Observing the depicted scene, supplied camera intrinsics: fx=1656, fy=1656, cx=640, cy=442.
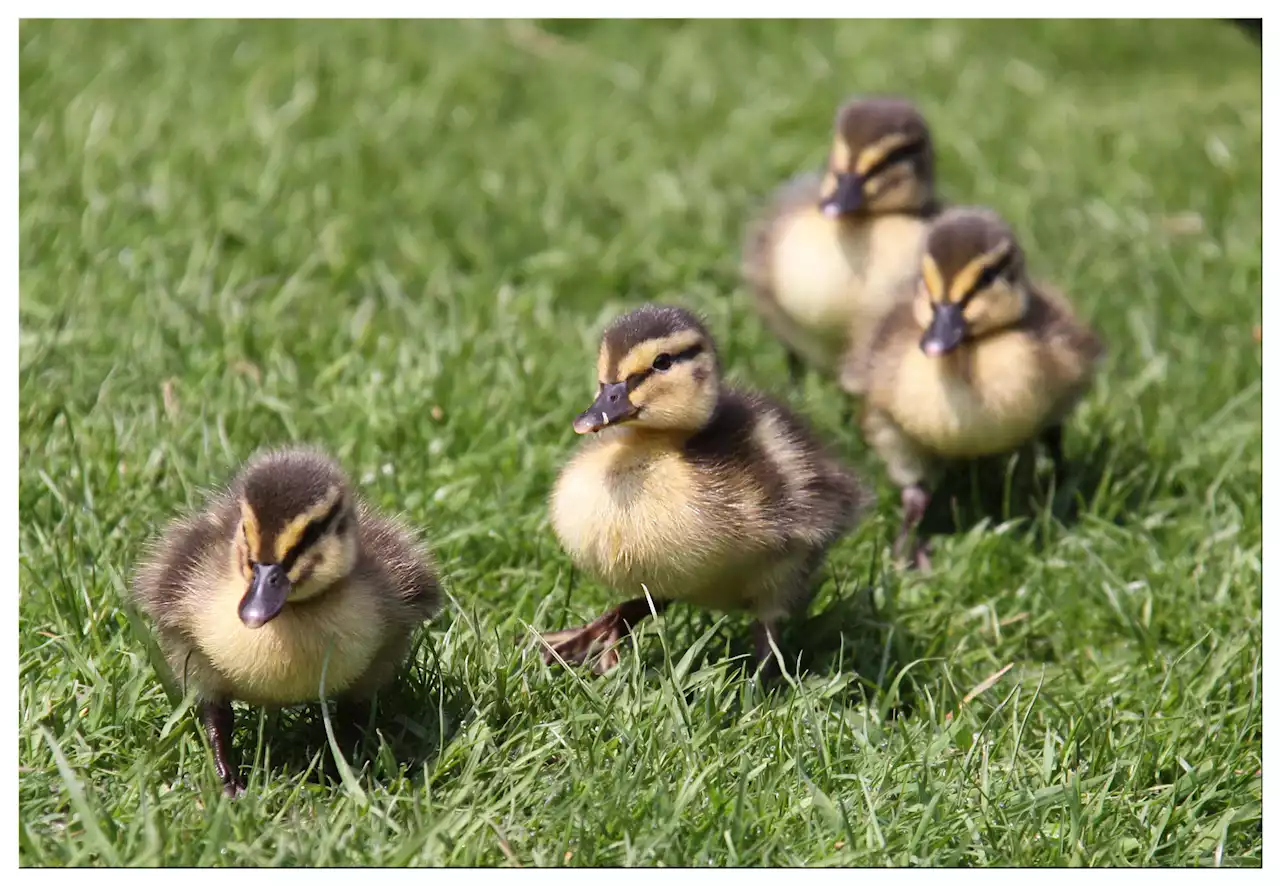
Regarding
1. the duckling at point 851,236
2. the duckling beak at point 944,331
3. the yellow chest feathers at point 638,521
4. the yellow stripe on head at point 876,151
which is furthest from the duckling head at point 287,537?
the yellow stripe on head at point 876,151

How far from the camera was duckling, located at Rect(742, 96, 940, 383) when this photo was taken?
604cm

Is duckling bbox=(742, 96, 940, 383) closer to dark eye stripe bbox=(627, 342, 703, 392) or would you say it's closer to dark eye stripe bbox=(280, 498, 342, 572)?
dark eye stripe bbox=(627, 342, 703, 392)

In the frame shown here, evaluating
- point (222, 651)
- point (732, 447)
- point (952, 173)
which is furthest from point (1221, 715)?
point (952, 173)

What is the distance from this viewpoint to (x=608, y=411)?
4.03m

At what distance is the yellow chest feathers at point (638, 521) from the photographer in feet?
13.5

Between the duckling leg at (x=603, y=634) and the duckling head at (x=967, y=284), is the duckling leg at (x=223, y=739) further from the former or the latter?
the duckling head at (x=967, y=284)

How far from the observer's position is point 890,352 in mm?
5461

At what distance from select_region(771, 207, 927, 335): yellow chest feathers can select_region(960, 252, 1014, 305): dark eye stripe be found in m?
0.58

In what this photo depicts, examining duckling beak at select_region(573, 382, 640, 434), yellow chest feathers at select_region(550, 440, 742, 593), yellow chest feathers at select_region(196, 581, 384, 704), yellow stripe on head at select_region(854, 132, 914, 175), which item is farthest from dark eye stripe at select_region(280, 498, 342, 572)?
yellow stripe on head at select_region(854, 132, 914, 175)

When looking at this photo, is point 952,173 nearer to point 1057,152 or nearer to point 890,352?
point 1057,152

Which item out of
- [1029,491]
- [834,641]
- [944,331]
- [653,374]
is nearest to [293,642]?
[653,374]

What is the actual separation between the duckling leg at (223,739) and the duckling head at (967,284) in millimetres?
2503

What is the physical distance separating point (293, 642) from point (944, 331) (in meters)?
2.50

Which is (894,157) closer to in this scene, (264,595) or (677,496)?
(677,496)
